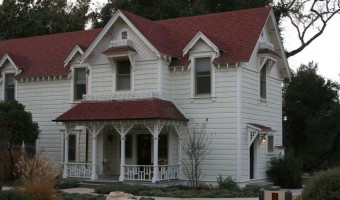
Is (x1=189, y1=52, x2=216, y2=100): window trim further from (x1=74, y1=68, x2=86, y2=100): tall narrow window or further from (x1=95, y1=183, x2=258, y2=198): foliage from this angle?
(x1=74, y1=68, x2=86, y2=100): tall narrow window

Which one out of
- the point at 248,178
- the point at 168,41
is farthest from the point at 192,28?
the point at 248,178

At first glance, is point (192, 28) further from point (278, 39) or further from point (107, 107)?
point (107, 107)

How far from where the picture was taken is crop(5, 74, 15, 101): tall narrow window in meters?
33.1

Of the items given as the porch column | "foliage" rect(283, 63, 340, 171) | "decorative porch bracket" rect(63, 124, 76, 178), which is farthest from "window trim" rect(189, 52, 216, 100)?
"foliage" rect(283, 63, 340, 171)

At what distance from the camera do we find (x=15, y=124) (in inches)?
1077

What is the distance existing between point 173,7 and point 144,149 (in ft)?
57.6

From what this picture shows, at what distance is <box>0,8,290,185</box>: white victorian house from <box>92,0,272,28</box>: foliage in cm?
1138

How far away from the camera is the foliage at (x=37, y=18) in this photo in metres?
47.5

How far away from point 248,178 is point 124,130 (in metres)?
6.46

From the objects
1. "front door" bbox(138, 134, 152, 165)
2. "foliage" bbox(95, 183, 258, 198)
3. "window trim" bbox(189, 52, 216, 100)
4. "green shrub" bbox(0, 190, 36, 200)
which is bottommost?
"foliage" bbox(95, 183, 258, 198)

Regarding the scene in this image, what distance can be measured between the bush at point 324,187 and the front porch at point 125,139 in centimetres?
1075

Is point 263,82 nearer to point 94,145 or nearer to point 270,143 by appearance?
point 270,143

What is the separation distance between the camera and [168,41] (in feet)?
95.5

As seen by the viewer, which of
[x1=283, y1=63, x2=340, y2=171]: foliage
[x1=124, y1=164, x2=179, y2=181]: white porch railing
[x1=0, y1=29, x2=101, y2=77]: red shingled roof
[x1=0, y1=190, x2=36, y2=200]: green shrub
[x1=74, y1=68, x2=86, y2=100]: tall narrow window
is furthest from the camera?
[x1=283, y1=63, x2=340, y2=171]: foliage
